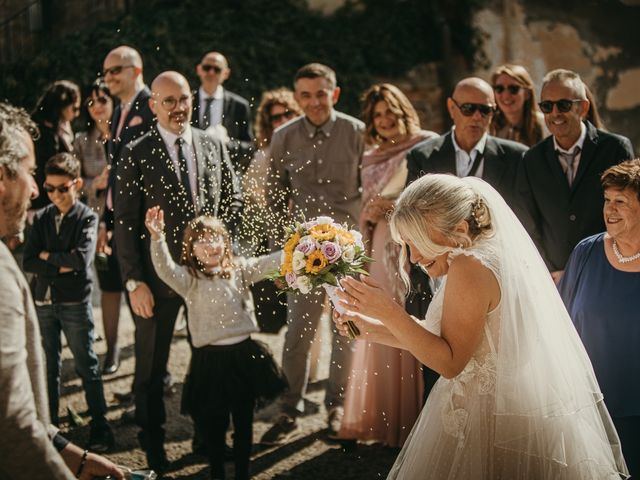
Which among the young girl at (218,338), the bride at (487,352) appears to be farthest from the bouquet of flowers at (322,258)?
the young girl at (218,338)

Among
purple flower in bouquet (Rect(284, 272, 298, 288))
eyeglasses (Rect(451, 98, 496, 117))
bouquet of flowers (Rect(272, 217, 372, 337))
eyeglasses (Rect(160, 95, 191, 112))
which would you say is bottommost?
purple flower in bouquet (Rect(284, 272, 298, 288))

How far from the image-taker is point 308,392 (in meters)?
6.05

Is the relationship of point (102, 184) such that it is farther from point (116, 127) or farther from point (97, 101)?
point (97, 101)

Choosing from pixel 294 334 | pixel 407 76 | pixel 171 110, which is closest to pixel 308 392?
pixel 294 334

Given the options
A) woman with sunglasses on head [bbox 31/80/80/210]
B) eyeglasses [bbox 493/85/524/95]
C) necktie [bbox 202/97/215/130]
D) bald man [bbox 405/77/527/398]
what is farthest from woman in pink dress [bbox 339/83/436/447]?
woman with sunglasses on head [bbox 31/80/80/210]

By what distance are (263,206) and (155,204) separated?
116 cm

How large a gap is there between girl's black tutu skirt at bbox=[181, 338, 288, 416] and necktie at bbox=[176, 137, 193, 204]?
100 centimetres

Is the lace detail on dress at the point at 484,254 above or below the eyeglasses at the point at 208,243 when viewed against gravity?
below

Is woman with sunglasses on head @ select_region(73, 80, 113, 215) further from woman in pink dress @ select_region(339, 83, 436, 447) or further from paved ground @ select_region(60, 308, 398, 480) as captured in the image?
woman in pink dress @ select_region(339, 83, 436, 447)

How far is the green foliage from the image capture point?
40.6 feet

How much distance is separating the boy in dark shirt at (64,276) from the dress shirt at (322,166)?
1380 millimetres

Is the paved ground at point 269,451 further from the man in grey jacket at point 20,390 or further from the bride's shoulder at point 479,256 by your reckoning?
the man in grey jacket at point 20,390

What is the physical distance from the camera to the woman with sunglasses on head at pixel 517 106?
19.4ft

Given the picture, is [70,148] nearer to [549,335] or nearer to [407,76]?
[549,335]
